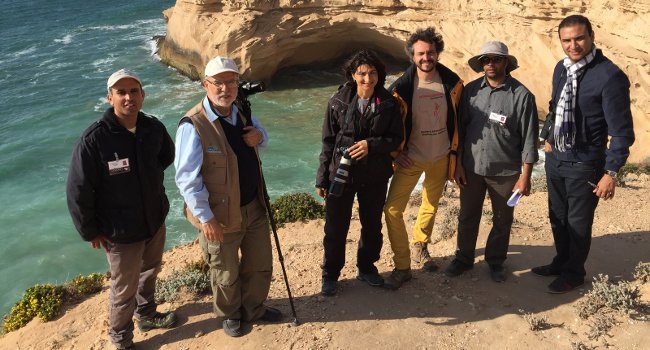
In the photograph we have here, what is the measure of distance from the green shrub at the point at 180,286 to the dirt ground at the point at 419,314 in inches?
5.2

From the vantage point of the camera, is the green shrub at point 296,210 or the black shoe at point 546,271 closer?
the black shoe at point 546,271

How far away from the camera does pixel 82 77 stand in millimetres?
25797

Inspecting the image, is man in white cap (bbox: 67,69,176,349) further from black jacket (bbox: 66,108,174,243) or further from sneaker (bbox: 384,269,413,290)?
sneaker (bbox: 384,269,413,290)

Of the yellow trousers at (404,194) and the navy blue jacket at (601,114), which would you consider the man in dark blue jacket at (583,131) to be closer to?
the navy blue jacket at (601,114)

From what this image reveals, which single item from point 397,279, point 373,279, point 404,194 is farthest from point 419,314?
point 404,194

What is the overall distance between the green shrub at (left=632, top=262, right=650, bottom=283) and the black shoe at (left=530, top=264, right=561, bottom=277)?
83cm

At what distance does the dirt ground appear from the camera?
490 cm

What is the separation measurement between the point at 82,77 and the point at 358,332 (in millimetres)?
25228

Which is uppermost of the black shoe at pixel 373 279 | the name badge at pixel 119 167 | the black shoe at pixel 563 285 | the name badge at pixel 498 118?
the name badge at pixel 498 118

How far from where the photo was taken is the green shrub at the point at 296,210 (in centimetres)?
970

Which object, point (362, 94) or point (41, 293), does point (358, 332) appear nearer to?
point (362, 94)

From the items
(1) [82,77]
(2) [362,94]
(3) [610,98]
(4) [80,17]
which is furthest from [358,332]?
(4) [80,17]

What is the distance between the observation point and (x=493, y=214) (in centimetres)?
556

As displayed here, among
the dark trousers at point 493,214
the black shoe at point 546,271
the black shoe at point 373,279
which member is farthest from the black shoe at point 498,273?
the black shoe at point 373,279
